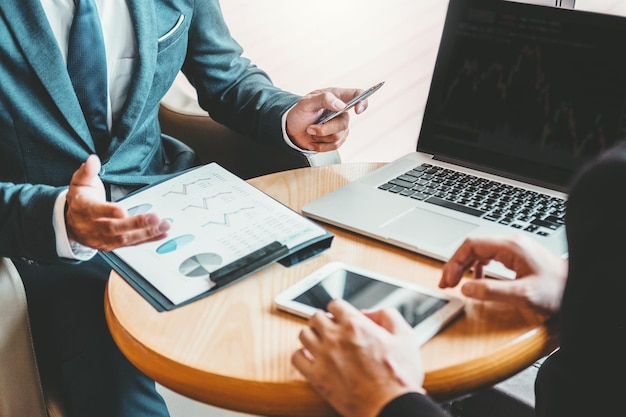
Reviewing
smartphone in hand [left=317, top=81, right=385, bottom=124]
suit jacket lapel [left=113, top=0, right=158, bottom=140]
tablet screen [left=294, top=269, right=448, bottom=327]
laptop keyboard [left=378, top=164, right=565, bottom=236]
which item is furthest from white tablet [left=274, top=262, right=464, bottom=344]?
suit jacket lapel [left=113, top=0, right=158, bottom=140]

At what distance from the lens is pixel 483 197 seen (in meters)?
1.12

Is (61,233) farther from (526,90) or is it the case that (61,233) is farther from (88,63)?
(526,90)

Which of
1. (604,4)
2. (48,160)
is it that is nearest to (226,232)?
(48,160)

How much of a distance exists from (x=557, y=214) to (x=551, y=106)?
0.59 feet

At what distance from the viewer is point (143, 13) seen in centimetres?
127

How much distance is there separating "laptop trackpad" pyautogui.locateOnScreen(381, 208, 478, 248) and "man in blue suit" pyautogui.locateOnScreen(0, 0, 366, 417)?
251 mm

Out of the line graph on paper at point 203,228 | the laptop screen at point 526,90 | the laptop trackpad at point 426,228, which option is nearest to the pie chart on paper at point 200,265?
the line graph on paper at point 203,228

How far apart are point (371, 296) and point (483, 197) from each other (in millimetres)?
331

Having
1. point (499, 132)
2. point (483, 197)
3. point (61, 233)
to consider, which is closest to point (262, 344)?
point (61, 233)

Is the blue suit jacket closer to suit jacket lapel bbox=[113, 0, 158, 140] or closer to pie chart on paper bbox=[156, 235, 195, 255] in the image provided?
suit jacket lapel bbox=[113, 0, 158, 140]

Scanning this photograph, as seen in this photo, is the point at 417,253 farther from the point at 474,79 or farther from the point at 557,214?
the point at 474,79

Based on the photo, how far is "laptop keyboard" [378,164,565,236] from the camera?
1047 millimetres

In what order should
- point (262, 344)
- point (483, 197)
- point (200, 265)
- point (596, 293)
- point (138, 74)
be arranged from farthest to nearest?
point (138, 74), point (483, 197), point (200, 265), point (262, 344), point (596, 293)

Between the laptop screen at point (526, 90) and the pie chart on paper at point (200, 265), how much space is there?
0.48 meters
